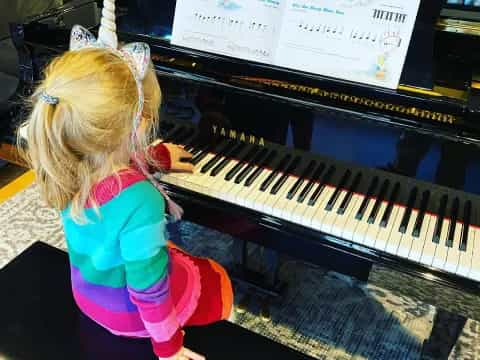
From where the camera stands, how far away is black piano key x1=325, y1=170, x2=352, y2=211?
1436 millimetres

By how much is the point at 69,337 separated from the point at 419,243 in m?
0.96

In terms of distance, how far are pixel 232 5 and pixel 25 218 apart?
167 cm

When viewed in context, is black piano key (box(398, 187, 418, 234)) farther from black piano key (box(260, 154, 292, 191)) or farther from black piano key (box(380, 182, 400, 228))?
black piano key (box(260, 154, 292, 191))

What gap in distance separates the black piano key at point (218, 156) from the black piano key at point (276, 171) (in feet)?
0.56

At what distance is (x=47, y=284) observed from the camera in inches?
55.7

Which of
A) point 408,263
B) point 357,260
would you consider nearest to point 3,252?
point 357,260

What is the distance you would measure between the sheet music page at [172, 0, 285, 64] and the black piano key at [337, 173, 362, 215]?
0.44 meters

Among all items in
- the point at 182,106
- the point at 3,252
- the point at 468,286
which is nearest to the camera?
the point at 468,286

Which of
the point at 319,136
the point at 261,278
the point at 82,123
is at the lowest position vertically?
the point at 261,278

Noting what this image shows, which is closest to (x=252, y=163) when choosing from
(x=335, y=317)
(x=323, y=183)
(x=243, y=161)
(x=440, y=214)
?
(x=243, y=161)

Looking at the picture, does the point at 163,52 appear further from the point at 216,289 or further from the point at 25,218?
the point at 25,218

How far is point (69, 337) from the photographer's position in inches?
49.5

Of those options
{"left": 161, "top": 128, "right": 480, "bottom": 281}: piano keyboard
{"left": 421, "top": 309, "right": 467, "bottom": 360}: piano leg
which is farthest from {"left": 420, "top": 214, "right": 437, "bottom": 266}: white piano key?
{"left": 421, "top": 309, "right": 467, "bottom": 360}: piano leg

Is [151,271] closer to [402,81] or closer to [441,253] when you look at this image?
[441,253]
